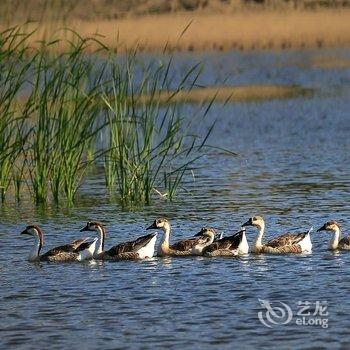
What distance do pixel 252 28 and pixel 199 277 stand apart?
81.5 feet

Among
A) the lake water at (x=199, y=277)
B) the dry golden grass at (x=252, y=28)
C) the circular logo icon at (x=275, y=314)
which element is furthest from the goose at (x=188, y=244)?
the dry golden grass at (x=252, y=28)

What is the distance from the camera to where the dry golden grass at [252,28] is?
1443 inches

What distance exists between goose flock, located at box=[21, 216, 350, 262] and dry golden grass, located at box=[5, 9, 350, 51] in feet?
72.5

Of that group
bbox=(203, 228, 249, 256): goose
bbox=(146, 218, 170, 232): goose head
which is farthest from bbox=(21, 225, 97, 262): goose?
bbox=(203, 228, 249, 256): goose

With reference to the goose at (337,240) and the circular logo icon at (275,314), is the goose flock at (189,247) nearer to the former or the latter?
the goose at (337,240)

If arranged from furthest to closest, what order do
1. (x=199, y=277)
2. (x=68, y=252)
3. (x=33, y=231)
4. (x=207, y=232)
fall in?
(x=33, y=231) < (x=207, y=232) < (x=68, y=252) < (x=199, y=277)

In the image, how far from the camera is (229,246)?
46.5 ft

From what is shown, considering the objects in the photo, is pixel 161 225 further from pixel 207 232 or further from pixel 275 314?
pixel 275 314

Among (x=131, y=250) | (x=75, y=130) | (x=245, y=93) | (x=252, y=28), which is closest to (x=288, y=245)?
(x=131, y=250)

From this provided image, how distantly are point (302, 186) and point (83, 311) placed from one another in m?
8.36

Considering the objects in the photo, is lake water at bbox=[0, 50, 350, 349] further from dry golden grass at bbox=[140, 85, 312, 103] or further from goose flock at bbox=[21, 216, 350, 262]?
dry golden grass at bbox=[140, 85, 312, 103]

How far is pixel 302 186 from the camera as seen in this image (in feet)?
64.0

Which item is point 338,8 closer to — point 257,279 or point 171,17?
point 171,17

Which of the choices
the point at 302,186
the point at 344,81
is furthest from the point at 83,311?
the point at 344,81
